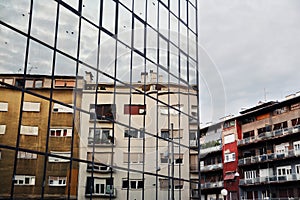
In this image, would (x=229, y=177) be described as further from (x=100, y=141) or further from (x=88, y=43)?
(x=88, y=43)

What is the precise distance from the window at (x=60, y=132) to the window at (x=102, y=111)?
1.24 meters

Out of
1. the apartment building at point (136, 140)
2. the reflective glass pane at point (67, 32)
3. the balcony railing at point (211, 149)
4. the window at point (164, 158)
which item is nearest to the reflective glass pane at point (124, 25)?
the apartment building at point (136, 140)

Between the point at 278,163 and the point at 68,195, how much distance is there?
35023mm

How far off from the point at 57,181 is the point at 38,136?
1.48 metres

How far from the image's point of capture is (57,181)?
11.8 m

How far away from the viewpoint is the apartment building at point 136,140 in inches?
530

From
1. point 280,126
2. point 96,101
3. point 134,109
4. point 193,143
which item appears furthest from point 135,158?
point 280,126

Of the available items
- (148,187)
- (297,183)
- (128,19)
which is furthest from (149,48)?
(297,183)

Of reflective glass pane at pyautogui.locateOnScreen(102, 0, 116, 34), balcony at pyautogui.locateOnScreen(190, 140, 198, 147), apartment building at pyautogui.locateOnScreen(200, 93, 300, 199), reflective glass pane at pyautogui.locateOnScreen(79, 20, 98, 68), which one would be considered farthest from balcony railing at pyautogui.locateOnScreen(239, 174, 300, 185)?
reflective glass pane at pyautogui.locateOnScreen(79, 20, 98, 68)

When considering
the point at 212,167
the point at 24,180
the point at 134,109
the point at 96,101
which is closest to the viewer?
the point at 24,180

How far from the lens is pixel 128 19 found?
634 inches

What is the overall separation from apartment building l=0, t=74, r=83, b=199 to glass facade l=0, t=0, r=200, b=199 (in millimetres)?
28

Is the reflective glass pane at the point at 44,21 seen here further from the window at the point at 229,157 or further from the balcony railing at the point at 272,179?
the window at the point at 229,157

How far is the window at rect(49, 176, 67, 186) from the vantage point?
1156 cm
